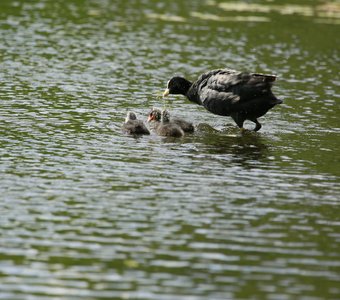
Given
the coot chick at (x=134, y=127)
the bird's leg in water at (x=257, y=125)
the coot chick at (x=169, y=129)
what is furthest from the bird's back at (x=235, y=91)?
the coot chick at (x=134, y=127)

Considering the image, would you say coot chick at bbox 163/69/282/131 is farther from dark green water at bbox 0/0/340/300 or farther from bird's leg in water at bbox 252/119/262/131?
dark green water at bbox 0/0/340/300

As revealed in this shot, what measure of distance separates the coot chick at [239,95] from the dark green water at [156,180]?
54 cm

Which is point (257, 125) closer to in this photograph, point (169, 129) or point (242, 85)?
point (242, 85)

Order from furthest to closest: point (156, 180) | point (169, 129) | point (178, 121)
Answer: point (178, 121) → point (169, 129) → point (156, 180)

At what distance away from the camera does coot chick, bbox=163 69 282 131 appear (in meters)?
19.8

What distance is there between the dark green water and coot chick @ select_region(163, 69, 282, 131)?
541mm

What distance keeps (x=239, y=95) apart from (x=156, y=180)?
15.8 ft

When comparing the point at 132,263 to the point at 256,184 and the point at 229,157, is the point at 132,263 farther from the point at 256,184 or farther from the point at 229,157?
the point at 229,157

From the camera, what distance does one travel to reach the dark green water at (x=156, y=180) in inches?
440

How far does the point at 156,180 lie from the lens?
15570 mm

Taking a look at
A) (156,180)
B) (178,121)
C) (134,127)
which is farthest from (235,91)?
(156,180)

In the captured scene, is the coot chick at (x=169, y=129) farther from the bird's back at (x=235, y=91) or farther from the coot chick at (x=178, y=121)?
Result: the bird's back at (x=235, y=91)

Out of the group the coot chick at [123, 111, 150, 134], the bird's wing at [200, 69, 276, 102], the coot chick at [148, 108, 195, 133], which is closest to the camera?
the coot chick at [123, 111, 150, 134]

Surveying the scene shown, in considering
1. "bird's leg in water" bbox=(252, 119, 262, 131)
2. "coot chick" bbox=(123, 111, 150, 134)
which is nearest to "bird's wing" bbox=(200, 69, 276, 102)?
"bird's leg in water" bbox=(252, 119, 262, 131)
